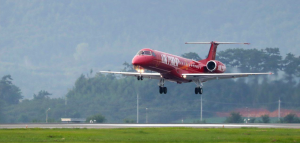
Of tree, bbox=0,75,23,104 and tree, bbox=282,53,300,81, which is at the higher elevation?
tree, bbox=282,53,300,81

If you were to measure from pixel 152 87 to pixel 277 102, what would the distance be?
4862 centimetres

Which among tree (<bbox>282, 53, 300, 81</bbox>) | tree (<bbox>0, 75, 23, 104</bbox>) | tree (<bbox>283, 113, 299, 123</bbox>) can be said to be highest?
tree (<bbox>282, 53, 300, 81</bbox>)

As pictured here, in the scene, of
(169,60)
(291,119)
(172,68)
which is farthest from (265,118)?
(169,60)

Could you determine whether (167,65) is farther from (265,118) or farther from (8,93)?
(8,93)

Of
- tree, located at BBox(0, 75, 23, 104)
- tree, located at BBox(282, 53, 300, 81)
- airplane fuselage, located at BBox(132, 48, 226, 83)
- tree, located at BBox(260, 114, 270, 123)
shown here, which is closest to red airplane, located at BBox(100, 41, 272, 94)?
airplane fuselage, located at BBox(132, 48, 226, 83)

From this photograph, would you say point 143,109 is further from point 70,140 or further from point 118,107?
point 70,140

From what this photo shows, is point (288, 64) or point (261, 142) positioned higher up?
point (288, 64)

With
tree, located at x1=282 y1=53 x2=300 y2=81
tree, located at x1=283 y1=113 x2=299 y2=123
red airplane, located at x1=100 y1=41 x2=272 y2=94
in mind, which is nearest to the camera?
red airplane, located at x1=100 y1=41 x2=272 y2=94

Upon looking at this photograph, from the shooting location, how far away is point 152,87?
491 feet

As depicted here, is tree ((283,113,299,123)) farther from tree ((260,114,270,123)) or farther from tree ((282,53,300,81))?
tree ((282,53,300,81))

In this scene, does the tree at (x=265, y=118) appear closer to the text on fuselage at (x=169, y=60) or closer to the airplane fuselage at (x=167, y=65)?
the airplane fuselage at (x=167, y=65)

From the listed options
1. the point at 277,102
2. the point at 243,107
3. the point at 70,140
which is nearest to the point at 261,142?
the point at 70,140

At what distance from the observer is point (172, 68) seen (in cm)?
5681

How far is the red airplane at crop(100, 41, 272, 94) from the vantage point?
53.0m
